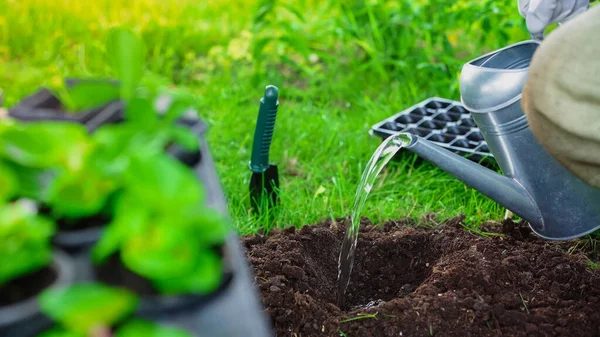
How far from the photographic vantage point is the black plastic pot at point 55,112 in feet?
3.19

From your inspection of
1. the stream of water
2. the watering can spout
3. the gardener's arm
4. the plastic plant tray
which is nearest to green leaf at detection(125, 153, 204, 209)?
the gardener's arm

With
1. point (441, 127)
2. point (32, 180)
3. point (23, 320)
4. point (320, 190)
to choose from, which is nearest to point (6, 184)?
point (32, 180)

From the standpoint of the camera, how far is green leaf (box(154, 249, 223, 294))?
74cm

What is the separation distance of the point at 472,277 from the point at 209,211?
1.35 meters

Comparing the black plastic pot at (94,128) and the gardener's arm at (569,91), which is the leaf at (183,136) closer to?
the black plastic pot at (94,128)

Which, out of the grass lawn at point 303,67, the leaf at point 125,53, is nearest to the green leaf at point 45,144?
the leaf at point 125,53

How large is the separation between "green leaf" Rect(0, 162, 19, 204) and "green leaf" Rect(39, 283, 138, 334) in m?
0.13

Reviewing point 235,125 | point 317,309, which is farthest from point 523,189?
point 235,125

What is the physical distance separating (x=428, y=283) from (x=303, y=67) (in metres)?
1.88

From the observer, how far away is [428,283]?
2.00 meters

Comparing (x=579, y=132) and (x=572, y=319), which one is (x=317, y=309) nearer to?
(x=572, y=319)

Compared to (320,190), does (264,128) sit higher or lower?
higher

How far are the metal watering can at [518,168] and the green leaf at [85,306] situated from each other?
132 cm

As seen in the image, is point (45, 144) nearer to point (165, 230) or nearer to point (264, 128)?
point (165, 230)
